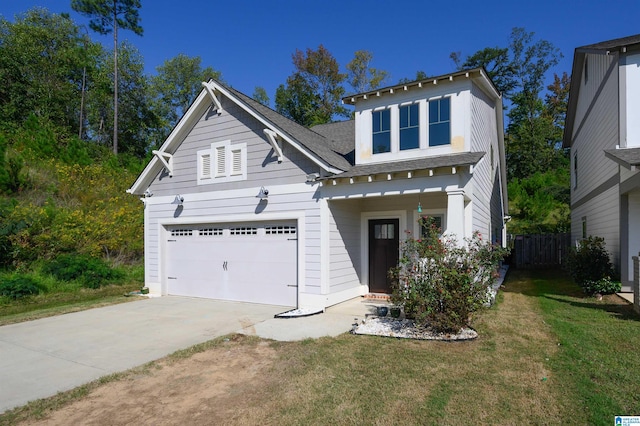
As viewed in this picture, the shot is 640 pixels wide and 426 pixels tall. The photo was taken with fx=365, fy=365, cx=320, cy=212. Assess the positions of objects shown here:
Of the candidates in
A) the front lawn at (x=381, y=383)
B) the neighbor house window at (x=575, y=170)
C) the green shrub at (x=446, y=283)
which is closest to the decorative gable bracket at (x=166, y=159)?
the front lawn at (x=381, y=383)

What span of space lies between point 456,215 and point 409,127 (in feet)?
9.43

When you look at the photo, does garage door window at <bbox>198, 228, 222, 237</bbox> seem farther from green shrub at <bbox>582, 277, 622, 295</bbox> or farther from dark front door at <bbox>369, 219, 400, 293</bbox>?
green shrub at <bbox>582, 277, 622, 295</bbox>

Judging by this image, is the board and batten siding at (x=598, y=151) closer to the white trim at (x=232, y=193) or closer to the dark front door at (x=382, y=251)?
the dark front door at (x=382, y=251)

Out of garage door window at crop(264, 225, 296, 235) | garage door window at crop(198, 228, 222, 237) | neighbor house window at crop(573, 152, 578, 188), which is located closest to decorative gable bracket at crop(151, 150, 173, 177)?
garage door window at crop(198, 228, 222, 237)

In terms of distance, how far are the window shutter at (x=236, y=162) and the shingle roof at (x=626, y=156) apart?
8.96 meters

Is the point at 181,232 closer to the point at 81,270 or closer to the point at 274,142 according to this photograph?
the point at 81,270

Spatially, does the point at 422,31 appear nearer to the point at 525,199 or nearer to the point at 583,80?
the point at 583,80

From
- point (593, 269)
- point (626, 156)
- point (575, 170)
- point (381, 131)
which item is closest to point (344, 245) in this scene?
point (381, 131)

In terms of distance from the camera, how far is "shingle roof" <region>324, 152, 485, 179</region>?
737 centimetres

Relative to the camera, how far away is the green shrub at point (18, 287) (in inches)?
423

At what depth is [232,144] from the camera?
10281mm

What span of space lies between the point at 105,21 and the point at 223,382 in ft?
104

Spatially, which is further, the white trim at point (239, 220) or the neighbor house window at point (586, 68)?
the neighbor house window at point (586, 68)

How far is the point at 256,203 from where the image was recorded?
386 inches
